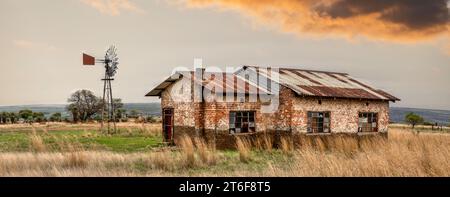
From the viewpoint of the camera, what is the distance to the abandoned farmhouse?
75.5ft

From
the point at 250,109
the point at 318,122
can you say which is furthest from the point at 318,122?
the point at 250,109

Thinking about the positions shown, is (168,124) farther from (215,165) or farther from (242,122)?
(215,165)

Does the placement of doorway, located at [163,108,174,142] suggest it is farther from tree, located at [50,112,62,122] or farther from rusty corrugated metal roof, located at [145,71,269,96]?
tree, located at [50,112,62,122]

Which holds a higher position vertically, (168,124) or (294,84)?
(294,84)

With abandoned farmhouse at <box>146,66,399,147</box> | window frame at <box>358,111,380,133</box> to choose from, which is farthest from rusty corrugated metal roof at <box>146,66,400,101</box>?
window frame at <box>358,111,380,133</box>

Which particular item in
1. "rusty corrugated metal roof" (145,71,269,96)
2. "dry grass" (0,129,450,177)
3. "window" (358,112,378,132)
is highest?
"rusty corrugated metal roof" (145,71,269,96)

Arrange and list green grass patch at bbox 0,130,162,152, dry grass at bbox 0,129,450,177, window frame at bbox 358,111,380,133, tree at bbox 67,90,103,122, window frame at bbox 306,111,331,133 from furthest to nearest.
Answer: tree at bbox 67,90,103,122
window frame at bbox 358,111,380,133
window frame at bbox 306,111,331,133
green grass patch at bbox 0,130,162,152
dry grass at bbox 0,129,450,177

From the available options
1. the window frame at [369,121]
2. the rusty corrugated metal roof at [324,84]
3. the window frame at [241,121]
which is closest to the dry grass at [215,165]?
the window frame at [241,121]

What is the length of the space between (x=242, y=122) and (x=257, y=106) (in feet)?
3.80

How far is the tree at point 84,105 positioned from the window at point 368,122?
55476 millimetres

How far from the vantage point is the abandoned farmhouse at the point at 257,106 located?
23.0 meters

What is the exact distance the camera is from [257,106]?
23875mm

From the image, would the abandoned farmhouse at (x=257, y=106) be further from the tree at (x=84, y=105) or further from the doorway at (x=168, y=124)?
the tree at (x=84, y=105)
